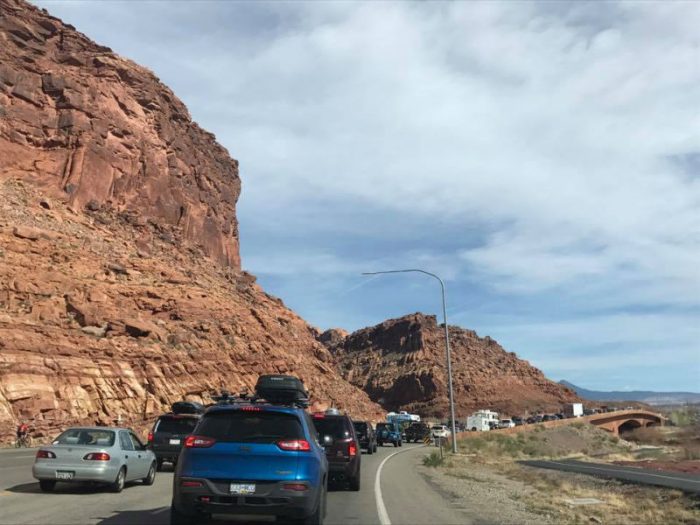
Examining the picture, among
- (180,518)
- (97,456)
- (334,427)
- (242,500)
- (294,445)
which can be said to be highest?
(334,427)

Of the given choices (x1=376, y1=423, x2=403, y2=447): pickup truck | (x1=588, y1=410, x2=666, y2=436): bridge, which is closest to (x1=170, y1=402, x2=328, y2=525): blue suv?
(x1=376, y1=423, x2=403, y2=447): pickup truck

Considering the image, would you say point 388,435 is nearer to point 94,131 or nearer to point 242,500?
point 94,131

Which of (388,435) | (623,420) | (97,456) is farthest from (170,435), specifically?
(623,420)

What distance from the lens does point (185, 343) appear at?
4969cm

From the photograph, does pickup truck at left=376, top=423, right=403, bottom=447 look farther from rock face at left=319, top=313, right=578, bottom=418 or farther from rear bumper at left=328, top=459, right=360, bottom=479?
rock face at left=319, top=313, right=578, bottom=418

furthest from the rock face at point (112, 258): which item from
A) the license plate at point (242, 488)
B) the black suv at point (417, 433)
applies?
the license plate at point (242, 488)

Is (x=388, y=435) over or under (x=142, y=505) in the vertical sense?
over

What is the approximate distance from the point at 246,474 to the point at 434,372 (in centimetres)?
13192

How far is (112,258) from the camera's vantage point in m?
56.1

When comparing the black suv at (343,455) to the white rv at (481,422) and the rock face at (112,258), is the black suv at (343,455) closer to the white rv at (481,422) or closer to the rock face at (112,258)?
the rock face at (112,258)

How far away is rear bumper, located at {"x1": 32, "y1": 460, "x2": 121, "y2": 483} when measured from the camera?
12977 mm

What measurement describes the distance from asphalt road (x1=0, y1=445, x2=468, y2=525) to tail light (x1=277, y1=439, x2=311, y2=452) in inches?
41.1

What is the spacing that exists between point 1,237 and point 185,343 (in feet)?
50.8

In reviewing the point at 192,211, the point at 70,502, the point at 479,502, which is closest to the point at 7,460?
the point at 70,502
